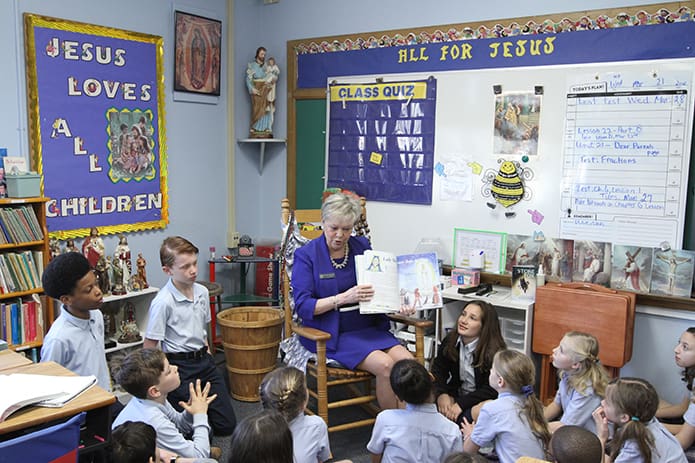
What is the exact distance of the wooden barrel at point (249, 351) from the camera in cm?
392

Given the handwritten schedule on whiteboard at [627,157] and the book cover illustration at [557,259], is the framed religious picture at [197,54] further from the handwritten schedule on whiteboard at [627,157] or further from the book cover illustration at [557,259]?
the book cover illustration at [557,259]

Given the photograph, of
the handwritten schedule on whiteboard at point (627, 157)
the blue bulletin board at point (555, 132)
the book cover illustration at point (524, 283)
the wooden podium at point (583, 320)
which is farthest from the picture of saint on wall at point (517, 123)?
the wooden podium at point (583, 320)

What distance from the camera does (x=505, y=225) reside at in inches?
164

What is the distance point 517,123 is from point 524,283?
3.31ft

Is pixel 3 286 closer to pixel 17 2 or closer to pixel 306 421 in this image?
pixel 17 2

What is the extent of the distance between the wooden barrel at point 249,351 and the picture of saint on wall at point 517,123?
181 centimetres

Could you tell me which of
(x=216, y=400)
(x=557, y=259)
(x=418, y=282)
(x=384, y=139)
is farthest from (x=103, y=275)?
(x=557, y=259)

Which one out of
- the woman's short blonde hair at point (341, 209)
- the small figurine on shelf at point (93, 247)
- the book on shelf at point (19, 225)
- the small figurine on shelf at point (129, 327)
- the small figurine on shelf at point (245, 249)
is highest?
the woman's short blonde hair at point (341, 209)

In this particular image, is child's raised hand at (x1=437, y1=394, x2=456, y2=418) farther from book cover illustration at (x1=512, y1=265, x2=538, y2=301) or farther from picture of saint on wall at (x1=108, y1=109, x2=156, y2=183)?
picture of saint on wall at (x1=108, y1=109, x2=156, y2=183)

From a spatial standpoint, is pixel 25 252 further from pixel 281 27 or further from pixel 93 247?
pixel 281 27

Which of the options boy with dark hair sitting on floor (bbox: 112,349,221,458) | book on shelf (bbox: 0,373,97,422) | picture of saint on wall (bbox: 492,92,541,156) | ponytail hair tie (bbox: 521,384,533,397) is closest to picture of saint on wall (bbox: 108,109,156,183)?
boy with dark hair sitting on floor (bbox: 112,349,221,458)

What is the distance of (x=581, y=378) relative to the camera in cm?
301

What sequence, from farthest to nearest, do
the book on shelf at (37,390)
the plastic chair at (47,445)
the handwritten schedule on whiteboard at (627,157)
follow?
the handwritten schedule on whiteboard at (627,157) < the book on shelf at (37,390) < the plastic chair at (47,445)

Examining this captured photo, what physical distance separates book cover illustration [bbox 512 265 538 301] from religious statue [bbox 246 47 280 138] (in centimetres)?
236
